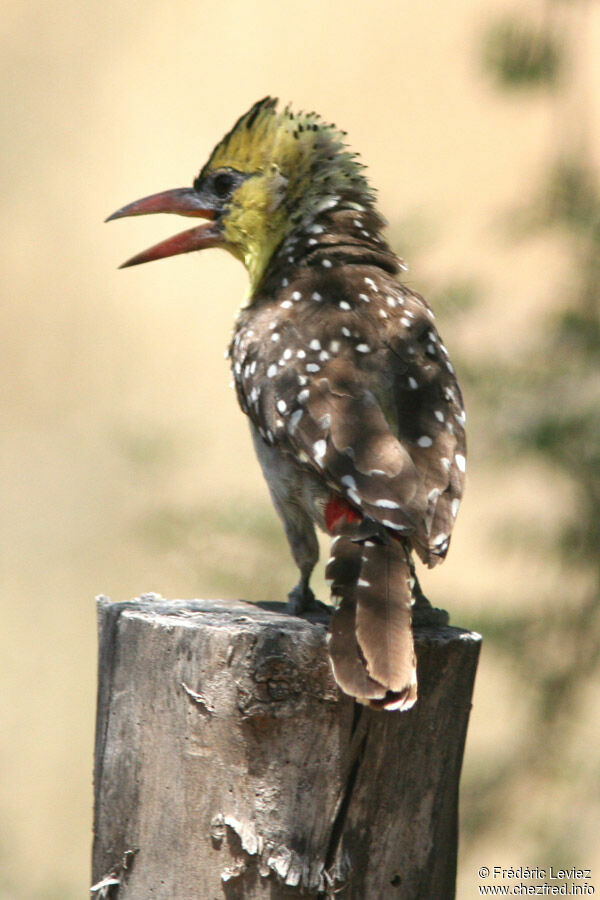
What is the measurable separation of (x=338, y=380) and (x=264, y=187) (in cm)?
113

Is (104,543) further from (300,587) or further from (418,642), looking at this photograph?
(418,642)

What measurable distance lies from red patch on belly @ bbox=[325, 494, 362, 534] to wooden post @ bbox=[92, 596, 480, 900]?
332 millimetres

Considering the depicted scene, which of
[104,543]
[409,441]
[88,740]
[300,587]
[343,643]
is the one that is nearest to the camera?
[343,643]

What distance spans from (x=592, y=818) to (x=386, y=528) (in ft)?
9.64

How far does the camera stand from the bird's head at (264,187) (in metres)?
3.70

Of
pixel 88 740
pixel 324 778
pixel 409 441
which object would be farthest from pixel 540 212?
pixel 88 740

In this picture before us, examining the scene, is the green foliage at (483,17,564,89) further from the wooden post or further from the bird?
the wooden post

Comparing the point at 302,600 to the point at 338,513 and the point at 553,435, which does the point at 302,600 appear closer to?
the point at 338,513

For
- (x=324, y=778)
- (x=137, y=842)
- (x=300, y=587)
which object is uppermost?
(x=300, y=587)

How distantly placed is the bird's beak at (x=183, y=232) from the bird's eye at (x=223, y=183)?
0.20 feet

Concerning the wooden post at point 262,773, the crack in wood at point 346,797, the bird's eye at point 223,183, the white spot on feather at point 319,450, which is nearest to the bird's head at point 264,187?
the bird's eye at point 223,183

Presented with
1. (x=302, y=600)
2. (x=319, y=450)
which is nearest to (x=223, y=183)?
(x=319, y=450)

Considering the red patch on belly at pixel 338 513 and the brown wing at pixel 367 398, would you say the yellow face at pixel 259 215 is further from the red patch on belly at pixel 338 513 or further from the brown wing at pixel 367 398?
the red patch on belly at pixel 338 513

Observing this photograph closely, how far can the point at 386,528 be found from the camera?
2562mm
